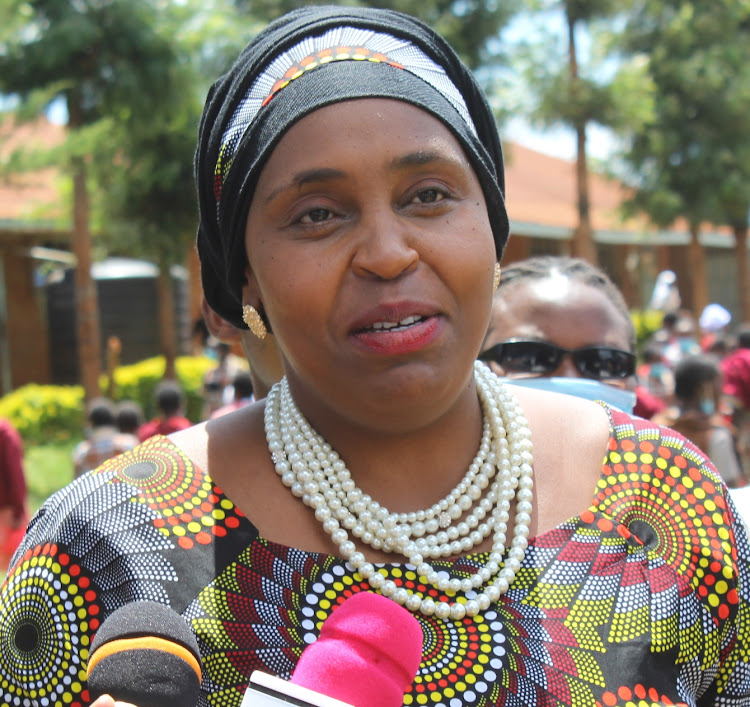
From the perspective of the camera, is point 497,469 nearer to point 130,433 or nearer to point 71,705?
point 71,705

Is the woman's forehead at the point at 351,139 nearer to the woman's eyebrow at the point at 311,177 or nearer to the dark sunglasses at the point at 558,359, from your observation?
the woman's eyebrow at the point at 311,177

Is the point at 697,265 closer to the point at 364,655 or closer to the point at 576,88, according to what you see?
the point at 576,88

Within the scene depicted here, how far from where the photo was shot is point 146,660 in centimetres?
97

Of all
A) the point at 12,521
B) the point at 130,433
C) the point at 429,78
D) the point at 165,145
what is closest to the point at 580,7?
the point at 165,145

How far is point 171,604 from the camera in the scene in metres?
1.39

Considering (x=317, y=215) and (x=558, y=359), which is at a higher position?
(x=317, y=215)

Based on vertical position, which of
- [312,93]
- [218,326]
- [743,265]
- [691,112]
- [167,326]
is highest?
→ [691,112]

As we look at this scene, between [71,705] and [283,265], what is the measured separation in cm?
73

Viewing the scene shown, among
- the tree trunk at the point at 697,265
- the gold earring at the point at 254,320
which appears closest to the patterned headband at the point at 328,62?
the gold earring at the point at 254,320

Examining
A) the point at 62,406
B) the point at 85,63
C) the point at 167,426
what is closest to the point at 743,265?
the point at 62,406

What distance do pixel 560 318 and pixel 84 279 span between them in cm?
914

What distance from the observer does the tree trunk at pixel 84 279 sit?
34.9ft

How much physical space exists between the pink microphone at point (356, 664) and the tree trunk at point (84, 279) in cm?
1025

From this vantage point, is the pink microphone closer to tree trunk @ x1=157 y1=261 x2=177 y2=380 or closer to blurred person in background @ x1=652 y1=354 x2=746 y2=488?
blurred person in background @ x1=652 y1=354 x2=746 y2=488
